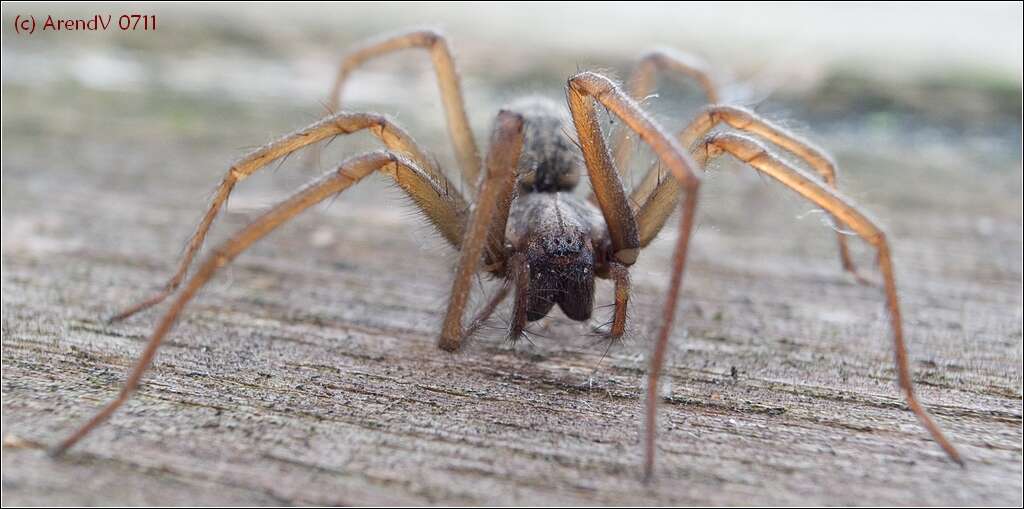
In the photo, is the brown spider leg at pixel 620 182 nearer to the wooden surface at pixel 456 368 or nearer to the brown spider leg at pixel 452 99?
the wooden surface at pixel 456 368

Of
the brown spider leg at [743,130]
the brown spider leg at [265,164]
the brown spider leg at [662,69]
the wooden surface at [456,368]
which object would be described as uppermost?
the brown spider leg at [662,69]

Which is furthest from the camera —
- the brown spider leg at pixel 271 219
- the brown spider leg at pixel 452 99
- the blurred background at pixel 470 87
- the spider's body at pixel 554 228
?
the blurred background at pixel 470 87

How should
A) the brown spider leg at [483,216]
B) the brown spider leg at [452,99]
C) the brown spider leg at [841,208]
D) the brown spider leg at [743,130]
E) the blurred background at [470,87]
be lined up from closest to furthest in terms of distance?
1. the brown spider leg at [841,208]
2. the brown spider leg at [483,216]
3. the brown spider leg at [743,130]
4. the brown spider leg at [452,99]
5. the blurred background at [470,87]

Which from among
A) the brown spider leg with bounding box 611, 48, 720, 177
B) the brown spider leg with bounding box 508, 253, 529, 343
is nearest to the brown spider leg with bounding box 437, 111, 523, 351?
the brown spider leg with bounding box 508, 253, 529, 343

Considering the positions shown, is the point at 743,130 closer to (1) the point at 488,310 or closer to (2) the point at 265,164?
(1) the point at 488,310

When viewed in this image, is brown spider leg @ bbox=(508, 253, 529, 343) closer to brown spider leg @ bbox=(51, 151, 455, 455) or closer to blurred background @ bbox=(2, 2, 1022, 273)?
brown spider leg @ bbox=(51, 151, 455, 455)

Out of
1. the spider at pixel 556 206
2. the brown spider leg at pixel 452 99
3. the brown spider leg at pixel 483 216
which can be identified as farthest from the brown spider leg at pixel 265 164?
the brown spider leg at pixel 452 99

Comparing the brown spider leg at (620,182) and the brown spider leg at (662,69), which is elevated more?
the brown spider leg at (662,69)

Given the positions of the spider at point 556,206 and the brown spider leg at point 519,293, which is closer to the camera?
the spider at point 556,206
